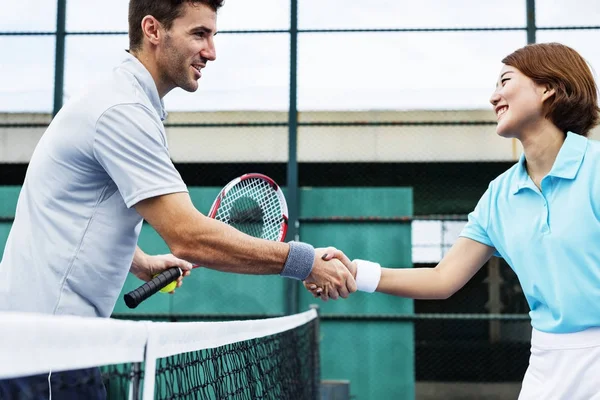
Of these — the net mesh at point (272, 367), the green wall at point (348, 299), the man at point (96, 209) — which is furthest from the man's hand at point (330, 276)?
the green wall at point (348, 299)

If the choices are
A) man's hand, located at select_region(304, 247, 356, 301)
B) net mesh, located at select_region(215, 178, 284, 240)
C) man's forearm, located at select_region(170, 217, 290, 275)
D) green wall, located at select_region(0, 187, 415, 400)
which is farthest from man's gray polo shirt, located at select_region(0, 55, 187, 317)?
green wall, located at select_region(0, 187, 415, 400)

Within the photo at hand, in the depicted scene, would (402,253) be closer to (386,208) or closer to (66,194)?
(386,208)

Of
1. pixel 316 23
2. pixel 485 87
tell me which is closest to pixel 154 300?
pixel 316 23

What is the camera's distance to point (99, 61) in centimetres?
730

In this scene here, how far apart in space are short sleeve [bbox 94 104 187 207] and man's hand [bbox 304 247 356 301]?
2.12 feet

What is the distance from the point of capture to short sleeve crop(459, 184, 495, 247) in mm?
2068

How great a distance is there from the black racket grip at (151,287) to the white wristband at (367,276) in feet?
1.74

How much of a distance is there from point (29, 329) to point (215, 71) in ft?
21.1

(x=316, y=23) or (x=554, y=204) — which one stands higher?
(x=316, y=23)

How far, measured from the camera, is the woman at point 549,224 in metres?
1.73

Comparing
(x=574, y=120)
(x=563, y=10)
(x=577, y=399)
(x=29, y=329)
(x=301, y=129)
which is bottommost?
(x=577, y=399)

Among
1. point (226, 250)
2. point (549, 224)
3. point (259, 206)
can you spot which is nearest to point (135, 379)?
point (226, 250)

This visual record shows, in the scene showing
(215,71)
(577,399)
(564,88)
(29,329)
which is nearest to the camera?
(29,329)

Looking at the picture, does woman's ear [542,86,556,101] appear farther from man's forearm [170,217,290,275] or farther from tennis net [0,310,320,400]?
tennis net [0,310,320,400]
